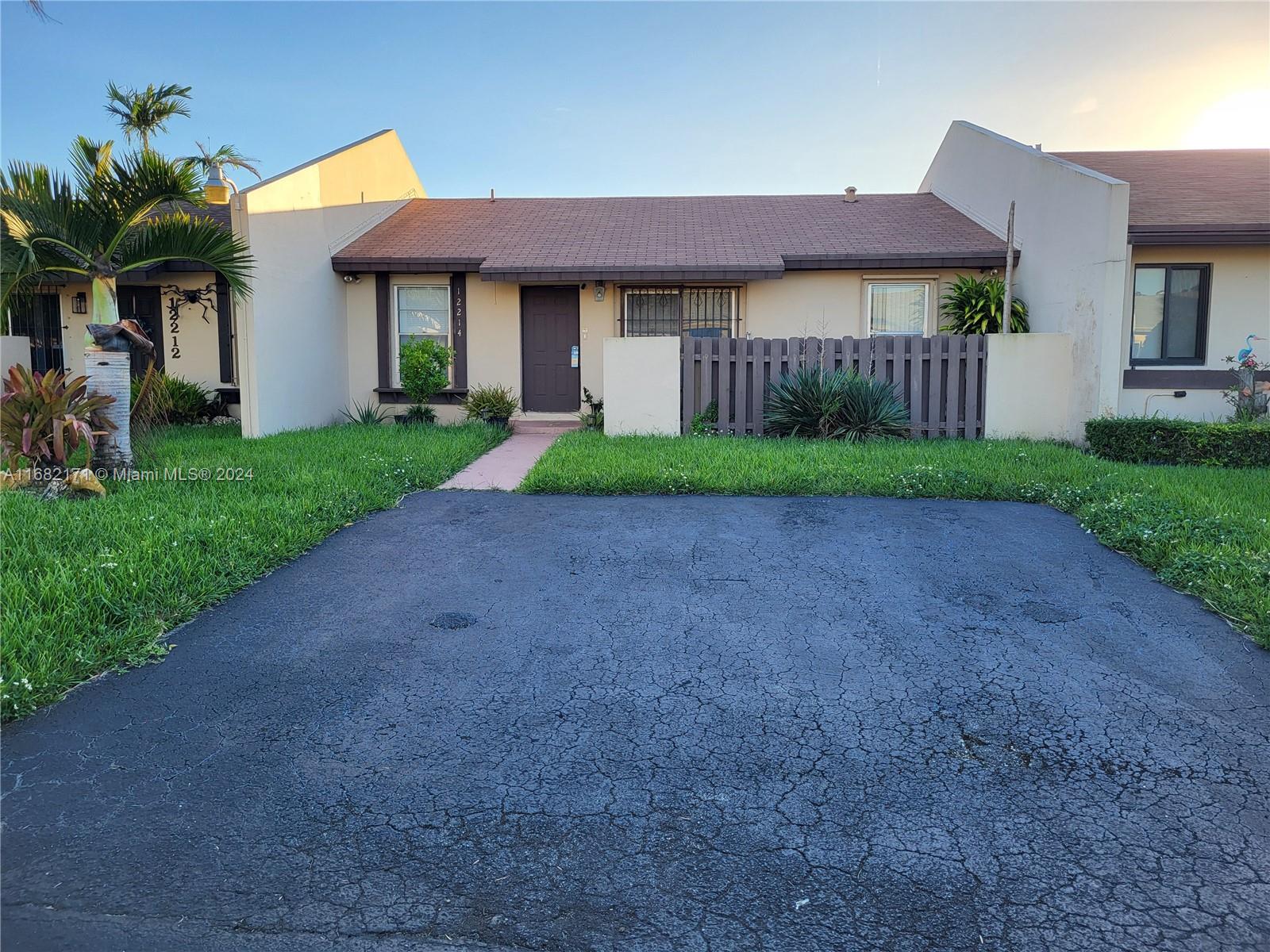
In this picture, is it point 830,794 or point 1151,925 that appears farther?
point 830,794

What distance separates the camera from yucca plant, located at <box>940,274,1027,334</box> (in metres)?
13.1

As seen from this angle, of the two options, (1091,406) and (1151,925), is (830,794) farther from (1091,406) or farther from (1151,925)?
(1091,406)

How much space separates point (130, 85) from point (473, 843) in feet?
68.3

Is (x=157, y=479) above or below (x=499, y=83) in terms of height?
below

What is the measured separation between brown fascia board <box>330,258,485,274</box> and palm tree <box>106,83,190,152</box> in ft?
23.0

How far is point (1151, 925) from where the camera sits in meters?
2.38

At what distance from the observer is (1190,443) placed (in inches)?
391

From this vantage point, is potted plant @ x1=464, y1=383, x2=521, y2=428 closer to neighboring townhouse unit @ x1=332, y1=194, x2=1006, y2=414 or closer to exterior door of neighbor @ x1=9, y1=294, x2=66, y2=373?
neighboring townhouse unit @ x1=332, y1=194, x2=1006, y2=414

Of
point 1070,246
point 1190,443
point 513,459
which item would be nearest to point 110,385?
Answer: point 513,459

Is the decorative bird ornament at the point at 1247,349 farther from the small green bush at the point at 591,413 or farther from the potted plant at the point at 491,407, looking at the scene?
the potted plant at the point at 491,407

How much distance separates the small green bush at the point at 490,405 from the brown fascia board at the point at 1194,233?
959 centimetres

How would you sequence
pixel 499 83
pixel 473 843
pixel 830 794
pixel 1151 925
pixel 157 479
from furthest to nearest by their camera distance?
pixel 499 83 → pixel 157 479 → pixel 830 794 → pixel 473 843 → pixel 1151 925

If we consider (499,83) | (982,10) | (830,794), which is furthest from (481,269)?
→ (830,794)

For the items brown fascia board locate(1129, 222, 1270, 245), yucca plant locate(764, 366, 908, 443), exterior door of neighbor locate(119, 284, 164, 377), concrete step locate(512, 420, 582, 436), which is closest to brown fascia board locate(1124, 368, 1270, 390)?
brown fascia board locate(1129, 222, 1270, 245)
